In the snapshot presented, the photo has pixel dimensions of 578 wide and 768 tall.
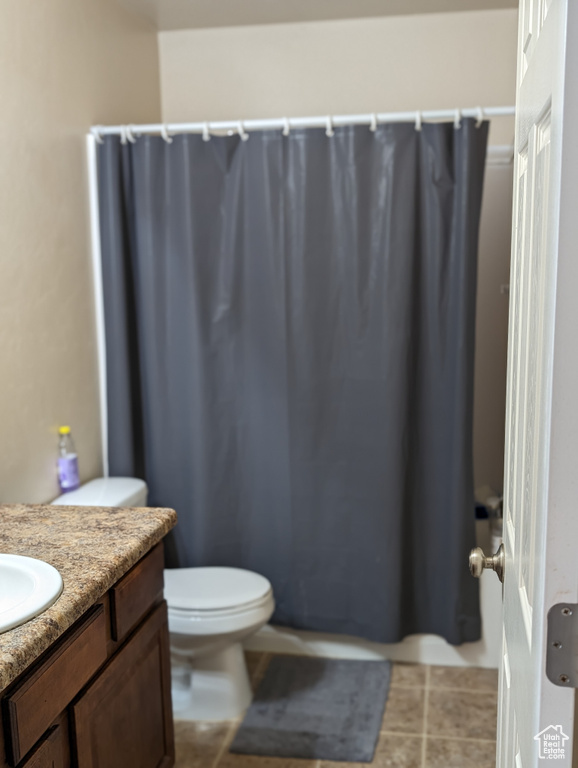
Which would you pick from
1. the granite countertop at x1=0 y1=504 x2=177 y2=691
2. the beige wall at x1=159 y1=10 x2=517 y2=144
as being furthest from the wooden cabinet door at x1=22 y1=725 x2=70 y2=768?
the beige wall at x1=159 y1=10 x2=517 y2=144

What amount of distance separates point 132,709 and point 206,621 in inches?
26.5

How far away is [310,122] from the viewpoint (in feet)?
8.29

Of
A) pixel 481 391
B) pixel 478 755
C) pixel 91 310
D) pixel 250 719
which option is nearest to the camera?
pixel 478 755

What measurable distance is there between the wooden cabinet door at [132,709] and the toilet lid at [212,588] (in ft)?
1.52

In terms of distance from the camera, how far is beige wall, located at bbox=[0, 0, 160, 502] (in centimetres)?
213

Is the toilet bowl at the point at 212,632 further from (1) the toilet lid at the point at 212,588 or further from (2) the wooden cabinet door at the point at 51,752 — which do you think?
(2) the wooden cabinet door at the point at 51,752

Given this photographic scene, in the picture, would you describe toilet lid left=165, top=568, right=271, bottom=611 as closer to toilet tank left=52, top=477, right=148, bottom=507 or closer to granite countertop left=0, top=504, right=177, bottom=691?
toilet tank left=52, top=477, right=148, bottom=507

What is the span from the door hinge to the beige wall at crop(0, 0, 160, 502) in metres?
1.68

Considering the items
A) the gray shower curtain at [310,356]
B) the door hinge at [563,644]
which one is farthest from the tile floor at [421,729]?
the door hinge at [563,644]

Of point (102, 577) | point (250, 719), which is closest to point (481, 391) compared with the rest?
point (250, 719)

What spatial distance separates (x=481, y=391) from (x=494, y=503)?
0.55 metres

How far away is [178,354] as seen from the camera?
2.72m

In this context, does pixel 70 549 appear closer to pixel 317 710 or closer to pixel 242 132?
pixel 317 710

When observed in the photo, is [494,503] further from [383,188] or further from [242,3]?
[242,3]
